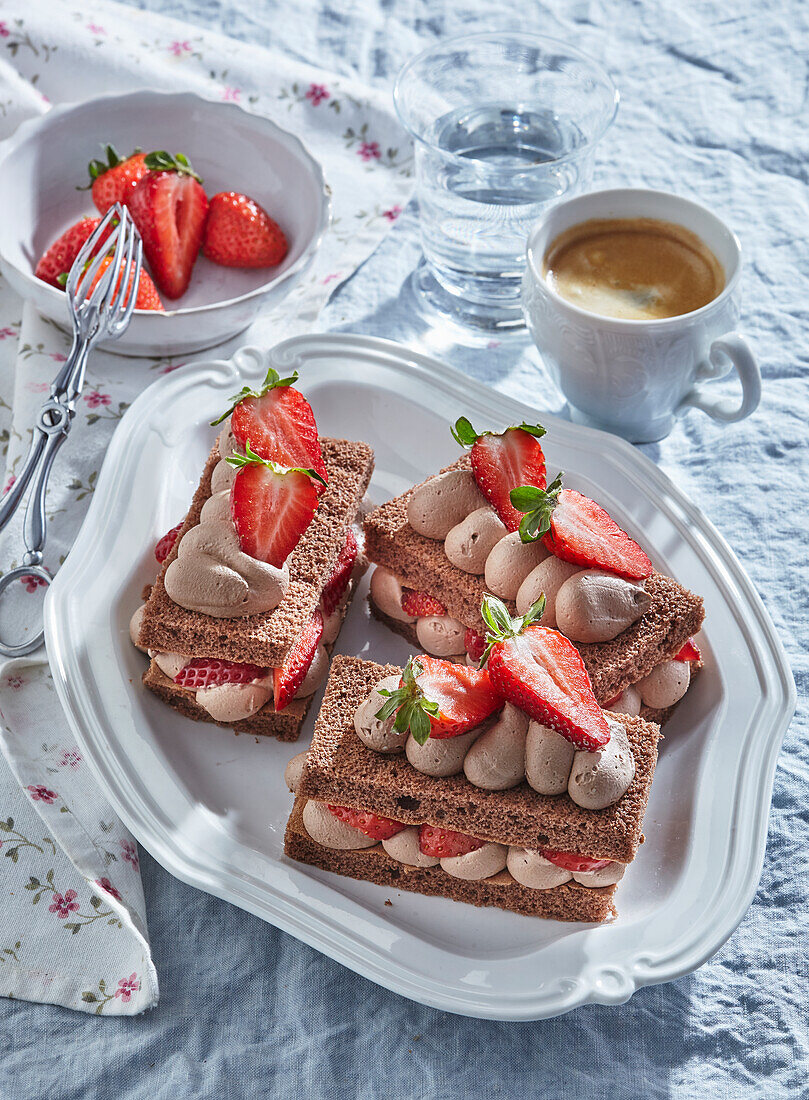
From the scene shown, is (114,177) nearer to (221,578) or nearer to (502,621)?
(221,578)

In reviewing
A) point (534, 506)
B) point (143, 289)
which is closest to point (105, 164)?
point (143, 289)

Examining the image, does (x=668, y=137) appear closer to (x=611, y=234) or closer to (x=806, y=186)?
(x=806, y=186)

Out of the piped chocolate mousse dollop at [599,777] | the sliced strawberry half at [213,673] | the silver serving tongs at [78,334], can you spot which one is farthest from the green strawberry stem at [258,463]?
the piped chocolate mousse dollop at [599,777]

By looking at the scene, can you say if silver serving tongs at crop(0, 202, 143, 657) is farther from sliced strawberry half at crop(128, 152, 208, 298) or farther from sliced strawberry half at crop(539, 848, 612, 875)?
sliced strawberry half at crop(539, 848, 612, 875)

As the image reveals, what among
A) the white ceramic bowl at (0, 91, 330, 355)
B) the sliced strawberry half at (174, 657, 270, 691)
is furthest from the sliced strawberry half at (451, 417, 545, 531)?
the white ceramic bowl at (0, 91, 330, 355)

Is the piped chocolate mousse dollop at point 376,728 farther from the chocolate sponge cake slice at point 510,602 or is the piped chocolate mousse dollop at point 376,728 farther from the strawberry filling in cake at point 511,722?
the chocolate sponge cake slice at point 510,602

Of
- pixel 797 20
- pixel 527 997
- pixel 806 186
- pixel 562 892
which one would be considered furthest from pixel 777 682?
pixel 797 20
